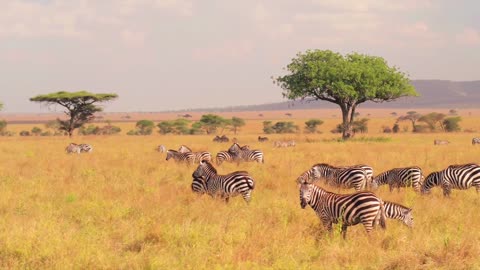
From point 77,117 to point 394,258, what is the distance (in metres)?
53.4

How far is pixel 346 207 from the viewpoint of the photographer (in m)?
8.74

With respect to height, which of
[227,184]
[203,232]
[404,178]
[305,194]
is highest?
[305,194]

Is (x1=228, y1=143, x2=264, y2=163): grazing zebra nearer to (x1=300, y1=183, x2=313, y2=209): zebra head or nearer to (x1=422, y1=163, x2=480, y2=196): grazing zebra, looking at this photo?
(x1=422, y1=163, x2=480, y2=196): grazing zebra

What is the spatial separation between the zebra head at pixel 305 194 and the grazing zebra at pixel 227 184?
2.69 meters

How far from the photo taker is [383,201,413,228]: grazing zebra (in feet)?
31.3

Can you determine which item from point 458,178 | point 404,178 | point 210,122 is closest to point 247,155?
point 404,178

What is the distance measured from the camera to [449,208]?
1120cm

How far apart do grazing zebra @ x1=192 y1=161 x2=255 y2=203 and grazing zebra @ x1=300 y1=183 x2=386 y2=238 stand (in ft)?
8.96

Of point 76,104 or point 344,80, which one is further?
point 76,104

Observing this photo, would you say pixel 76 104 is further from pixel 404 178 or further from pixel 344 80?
pixel 404 178

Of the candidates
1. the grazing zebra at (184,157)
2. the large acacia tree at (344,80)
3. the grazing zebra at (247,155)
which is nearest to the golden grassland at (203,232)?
the grazing zebra at (184,157)

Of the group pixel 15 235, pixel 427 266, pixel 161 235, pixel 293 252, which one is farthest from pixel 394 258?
pixel 15 235

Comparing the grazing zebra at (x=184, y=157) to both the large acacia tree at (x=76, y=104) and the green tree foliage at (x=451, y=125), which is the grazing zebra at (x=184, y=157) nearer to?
the large acacia tree at (x=76, y=104)

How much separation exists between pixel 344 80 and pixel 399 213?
30.4m
